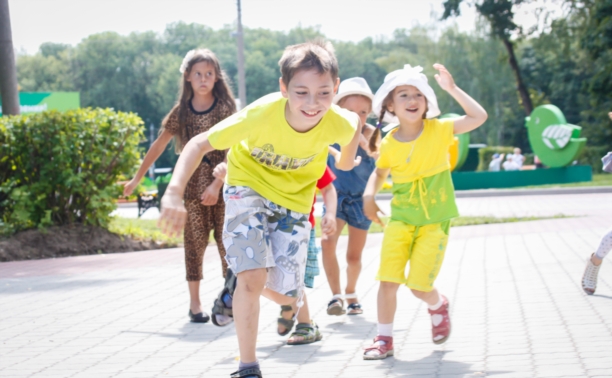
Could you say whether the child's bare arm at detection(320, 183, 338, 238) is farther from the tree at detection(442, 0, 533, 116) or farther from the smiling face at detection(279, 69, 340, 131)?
the tree at detection(442, 0, 533, 116)

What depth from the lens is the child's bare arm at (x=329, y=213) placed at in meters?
4.32

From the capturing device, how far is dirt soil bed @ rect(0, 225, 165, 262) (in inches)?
396

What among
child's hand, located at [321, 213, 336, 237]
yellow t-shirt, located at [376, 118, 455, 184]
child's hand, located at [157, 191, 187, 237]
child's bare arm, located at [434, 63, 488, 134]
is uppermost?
child's bare arm, located at [434, 63, 488, 134]

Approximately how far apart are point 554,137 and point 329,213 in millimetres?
25372

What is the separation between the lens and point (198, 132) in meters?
5.75

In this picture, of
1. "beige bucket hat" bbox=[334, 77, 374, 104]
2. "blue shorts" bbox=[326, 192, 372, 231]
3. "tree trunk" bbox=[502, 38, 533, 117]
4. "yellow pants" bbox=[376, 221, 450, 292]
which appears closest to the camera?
"yellow pants" bbox=[376, 221, 450, 292]

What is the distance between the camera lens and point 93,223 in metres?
10.8

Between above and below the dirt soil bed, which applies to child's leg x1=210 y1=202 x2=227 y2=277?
above

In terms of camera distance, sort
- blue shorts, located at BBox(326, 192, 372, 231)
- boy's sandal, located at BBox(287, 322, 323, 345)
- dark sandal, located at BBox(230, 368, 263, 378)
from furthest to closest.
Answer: blue shorts, located at BBox(326, 192, 372, 231), boy's sandal, located at BBox(287, 322, 323, 345), dark sandal, located at BBox(230, 368, 263, 378)

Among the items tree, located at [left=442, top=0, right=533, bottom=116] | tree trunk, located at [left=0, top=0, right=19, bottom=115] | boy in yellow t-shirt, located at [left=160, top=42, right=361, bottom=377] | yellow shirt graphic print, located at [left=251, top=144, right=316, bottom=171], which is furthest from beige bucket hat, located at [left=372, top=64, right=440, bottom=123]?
tree, located at [left=442, top=0, right=533, bottom=116]

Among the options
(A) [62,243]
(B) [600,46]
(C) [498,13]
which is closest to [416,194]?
(A) [62,243]

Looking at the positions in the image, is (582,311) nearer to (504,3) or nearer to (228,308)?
(228,308)

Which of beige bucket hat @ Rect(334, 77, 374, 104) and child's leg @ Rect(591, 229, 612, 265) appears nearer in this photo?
beige bucket hat @ Rect(334, 77, 374, 104)

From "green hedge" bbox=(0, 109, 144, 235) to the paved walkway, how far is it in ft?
4.76
